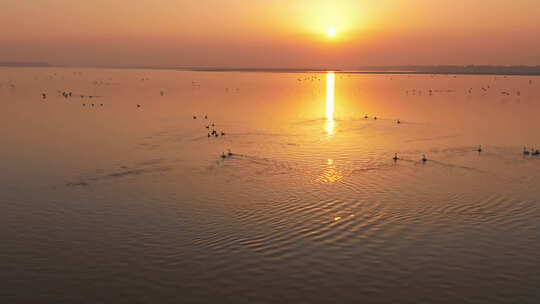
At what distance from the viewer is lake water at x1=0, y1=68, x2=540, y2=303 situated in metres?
18.7

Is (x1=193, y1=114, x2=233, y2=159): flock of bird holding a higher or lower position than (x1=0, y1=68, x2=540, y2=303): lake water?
higher

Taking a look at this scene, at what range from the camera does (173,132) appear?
58969mm

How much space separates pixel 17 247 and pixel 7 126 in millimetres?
44928

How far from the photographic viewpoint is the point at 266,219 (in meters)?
25.9

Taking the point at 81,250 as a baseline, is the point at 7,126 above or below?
above

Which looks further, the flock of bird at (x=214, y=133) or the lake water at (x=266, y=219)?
the flock of bird at (x=214, y=133)

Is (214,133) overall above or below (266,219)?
above

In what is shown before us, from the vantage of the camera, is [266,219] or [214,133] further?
[214,133]

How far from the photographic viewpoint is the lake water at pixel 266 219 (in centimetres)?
1872

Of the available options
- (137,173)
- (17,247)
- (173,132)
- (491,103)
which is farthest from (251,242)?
(491,103)

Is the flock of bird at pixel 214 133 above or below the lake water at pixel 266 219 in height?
above

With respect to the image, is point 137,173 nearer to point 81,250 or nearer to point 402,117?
point 81,250

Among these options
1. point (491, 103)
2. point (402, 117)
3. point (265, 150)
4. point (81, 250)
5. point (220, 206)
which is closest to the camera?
point (81, 250)

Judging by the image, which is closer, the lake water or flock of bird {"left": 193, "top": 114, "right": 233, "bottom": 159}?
the lake water
